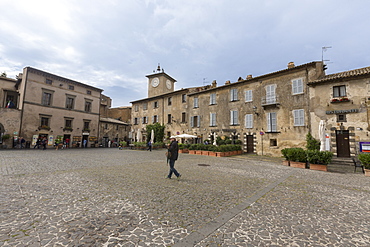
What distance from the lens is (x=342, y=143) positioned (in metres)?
14.1

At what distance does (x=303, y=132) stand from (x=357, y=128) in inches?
144

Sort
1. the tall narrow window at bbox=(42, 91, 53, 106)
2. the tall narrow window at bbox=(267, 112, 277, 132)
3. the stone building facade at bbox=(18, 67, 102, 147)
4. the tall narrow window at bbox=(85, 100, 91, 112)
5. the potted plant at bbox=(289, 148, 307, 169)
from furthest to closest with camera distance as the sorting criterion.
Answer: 1. the tall narrow window at bbox=(85, 100, 91, 112)
2. the tall narrow window at bbox=(42, 91, 53, 106)
3. the stone building facade at bbox=(18, 67, 102, 147)
4. the tall narrow window at bbox=(267, 112, 277, 132)
5. the potted plant at bbox=(289, 148, 307, 169)

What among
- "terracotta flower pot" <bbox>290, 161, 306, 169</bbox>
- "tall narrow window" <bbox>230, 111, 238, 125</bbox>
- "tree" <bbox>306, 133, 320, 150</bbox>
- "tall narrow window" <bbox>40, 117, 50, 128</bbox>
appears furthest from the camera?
"tall narrow window" <bbox>40, 117, 50, 128</bbox>

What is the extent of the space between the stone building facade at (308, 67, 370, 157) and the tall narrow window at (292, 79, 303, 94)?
39.4 inches

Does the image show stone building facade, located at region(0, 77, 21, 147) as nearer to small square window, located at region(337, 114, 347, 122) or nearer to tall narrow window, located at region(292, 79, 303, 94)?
tall narrow window, located at region(292, 79, 303, 94)

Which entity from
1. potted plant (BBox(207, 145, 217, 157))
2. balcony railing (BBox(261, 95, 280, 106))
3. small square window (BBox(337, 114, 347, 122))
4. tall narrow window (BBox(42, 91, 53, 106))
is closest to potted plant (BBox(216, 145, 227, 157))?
potted plant (BBox(207, 145, 217, 157))

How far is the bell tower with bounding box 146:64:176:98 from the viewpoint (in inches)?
1348

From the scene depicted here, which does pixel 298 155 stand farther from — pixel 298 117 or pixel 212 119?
pixel 212 119

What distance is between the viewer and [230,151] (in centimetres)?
1797

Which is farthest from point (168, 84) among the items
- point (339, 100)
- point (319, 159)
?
point (319, 159)

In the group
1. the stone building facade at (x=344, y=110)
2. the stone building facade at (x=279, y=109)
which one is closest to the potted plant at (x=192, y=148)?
the stone building facade at (x=279, y=109)

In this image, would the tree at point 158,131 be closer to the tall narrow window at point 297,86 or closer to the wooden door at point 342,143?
the tall narrow window at point 297,86

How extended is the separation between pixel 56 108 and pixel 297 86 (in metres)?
32.6

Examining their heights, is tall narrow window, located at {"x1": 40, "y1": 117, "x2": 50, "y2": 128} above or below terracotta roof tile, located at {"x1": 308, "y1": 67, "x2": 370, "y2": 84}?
below
